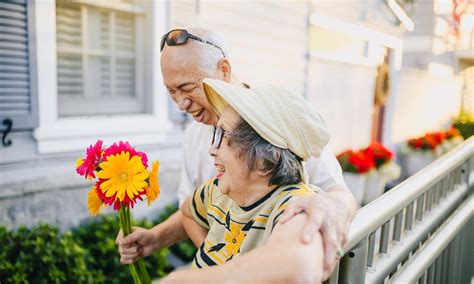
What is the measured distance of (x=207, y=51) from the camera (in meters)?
1.76

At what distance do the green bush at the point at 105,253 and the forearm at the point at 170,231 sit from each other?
169 cm

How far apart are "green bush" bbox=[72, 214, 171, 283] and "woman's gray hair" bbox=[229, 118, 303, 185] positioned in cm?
240

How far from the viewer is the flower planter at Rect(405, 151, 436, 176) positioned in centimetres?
866

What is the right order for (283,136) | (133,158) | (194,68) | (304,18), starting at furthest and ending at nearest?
(304,18) → (194,68) → (133,158) → (283,136)

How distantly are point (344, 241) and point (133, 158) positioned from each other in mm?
677

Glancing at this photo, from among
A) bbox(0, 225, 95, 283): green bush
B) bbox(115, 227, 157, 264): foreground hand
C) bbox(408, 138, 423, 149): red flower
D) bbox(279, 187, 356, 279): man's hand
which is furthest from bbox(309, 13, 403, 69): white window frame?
bbox(279, 187, 356, 279): man's hand

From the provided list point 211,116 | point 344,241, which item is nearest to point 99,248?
point 211,116

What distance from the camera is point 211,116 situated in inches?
72.3

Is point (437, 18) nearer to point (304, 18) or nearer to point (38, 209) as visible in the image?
point (304, 18)

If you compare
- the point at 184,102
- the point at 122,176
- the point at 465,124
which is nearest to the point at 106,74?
the point at 184,102

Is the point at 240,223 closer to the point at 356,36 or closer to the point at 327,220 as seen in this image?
the point at 327,220

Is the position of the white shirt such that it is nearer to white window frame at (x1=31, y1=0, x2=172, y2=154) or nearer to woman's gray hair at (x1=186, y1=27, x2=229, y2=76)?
woman's gray hair at (x1=186, y1=27, x2=229, y2=76)

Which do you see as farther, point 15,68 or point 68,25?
point 68,25

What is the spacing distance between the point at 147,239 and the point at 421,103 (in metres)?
10.6
